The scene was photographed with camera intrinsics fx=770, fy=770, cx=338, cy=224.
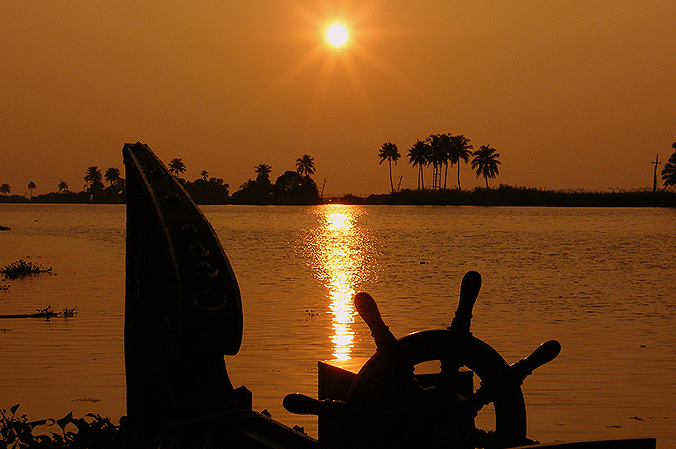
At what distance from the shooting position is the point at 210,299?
284cm

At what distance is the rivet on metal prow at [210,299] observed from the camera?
2832 millimetres

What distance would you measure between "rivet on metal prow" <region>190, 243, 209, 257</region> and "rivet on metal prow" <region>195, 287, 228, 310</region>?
152 mm

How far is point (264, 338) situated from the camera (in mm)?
12703

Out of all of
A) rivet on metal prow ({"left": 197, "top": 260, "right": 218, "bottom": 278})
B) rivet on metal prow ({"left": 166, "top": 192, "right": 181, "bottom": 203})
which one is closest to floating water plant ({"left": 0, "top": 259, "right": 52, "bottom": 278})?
rivet on metal prow ({"left": 166, "top": 192, "right": 181, "bottom": 203})

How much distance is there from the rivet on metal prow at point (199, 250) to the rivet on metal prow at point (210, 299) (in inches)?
6.0

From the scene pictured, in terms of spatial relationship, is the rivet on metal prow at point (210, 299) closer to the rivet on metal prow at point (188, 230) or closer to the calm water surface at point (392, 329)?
the rivet on metal prow at point (188, 230)

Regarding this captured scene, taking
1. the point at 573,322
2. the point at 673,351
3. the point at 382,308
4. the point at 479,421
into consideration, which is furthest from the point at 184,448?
the point at 382,308

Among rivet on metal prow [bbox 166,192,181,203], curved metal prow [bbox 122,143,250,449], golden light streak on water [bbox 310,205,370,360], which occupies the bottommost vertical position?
golden light streak on water [bbox 310,205,370,360]

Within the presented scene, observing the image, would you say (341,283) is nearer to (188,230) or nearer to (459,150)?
(188,230)

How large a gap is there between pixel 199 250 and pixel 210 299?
21cm

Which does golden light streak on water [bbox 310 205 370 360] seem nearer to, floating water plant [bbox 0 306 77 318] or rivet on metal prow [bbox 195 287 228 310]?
floating water plant [bbox 0 306 77 318]

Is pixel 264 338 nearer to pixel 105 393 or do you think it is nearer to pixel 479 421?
pixel 105 393

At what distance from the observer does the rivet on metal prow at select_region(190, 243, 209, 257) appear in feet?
9.61

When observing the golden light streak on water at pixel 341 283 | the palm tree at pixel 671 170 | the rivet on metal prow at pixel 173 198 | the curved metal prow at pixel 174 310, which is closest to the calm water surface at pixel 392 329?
the golden light streak on water at pixel 341 283
